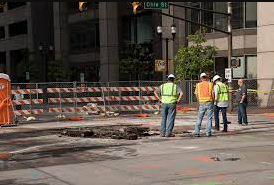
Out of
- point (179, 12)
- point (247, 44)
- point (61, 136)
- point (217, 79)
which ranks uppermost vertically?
point (179, 12)

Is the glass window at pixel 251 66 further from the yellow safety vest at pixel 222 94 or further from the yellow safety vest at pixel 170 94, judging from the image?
the yellow safety vest at pixel 170 94

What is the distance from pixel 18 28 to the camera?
7444 cm

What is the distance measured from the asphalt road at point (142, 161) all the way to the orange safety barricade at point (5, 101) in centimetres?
527

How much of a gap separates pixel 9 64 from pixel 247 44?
49.8 metres

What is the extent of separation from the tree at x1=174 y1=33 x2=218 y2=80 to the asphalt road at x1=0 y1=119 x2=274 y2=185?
1797 cm

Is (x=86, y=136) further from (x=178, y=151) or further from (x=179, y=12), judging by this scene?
(x=179, y=12)

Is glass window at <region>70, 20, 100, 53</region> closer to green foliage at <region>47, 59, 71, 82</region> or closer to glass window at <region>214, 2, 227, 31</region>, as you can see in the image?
green foliage at <region>47, 59, 71, 82</region>

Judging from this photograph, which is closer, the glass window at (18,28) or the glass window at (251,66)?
the glass window at (251,66)

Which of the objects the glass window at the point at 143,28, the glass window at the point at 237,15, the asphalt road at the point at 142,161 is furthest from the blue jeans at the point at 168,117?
the glass window at the point at 143,28

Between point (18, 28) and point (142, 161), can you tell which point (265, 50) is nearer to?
point (142, 161)

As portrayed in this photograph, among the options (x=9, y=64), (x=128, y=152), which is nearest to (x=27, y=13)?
(x=9, y=64)

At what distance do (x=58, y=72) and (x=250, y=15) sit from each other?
25122 millimetres

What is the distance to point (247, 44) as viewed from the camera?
3512 centimetres

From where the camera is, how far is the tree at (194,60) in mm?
33562
